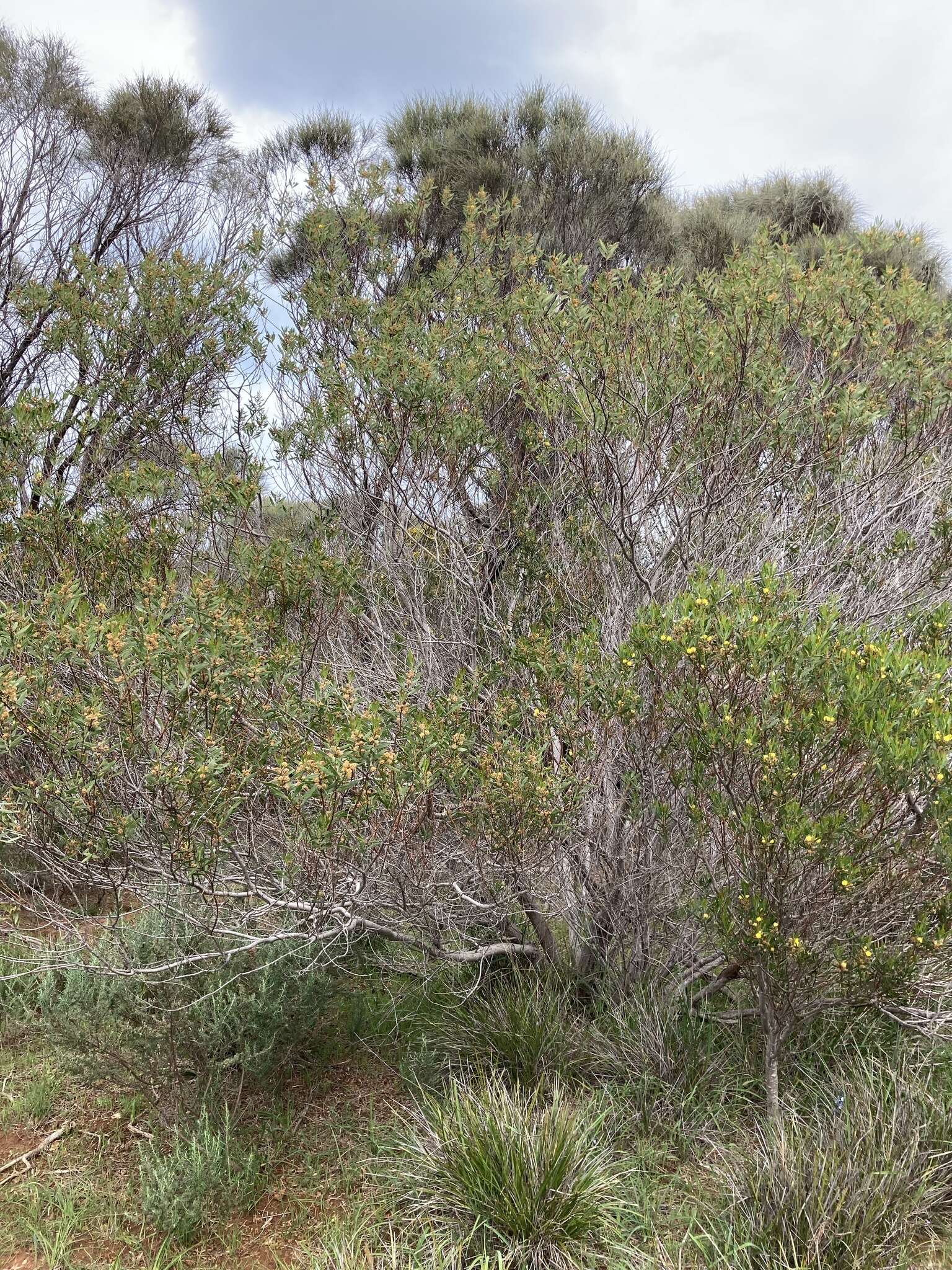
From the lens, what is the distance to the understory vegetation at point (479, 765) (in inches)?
123

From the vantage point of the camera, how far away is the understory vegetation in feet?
10.2

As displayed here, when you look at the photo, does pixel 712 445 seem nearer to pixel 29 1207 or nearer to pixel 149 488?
pixel 149 488

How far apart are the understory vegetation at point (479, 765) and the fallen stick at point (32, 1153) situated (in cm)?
2

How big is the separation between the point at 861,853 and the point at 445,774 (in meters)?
1.66

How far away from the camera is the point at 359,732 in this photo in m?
2.98

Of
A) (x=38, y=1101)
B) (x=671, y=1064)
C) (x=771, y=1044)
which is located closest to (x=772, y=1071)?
(x=771, y=1044)

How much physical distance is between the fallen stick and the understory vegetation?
0.02 m

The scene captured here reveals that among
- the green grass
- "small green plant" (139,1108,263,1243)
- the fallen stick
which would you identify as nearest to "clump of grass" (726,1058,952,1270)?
the green grass

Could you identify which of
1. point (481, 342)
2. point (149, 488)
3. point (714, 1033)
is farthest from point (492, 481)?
point (714, 1033)

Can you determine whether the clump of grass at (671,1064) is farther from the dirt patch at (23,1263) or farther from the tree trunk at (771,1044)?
the dirt patch at (23,1263)

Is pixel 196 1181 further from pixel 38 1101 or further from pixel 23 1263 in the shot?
pixel 38 1101

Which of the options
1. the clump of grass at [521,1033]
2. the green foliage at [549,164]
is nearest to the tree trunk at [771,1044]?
the clump of grass at [521,1033]

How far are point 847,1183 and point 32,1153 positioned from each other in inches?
153

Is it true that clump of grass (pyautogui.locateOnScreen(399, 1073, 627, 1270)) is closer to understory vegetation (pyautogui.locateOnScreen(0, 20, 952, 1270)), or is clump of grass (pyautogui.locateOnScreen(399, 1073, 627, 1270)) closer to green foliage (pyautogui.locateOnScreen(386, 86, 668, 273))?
understory vegetation (pyautogui.locateOnScreen(0, 20, 952, 1270))
